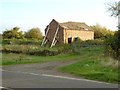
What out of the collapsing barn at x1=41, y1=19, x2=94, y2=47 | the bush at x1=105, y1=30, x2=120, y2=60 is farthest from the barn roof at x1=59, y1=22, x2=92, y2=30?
the bush at x1=105, y1=30, x2=120, y2=60

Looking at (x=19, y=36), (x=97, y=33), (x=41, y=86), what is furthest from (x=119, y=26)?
(x=19, y=36)

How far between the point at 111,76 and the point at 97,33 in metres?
66.6

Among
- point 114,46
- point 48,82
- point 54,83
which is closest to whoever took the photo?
point 54,83

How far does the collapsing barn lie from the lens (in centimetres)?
6569

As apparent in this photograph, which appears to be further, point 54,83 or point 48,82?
point 48,82

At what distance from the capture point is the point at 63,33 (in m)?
65.3

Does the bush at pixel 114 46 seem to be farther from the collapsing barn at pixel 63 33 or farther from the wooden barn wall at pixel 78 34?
the wooden barn wall at pixel 78 34

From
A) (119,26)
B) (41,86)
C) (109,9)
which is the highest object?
(109,9)

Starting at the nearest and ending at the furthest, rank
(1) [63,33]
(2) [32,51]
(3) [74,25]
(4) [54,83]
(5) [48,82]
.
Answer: (4) [54,83]
(5) [48,82]
(2) [32,51]
(1) [63,33]
(3) [74,25]

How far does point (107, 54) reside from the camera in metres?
28.7

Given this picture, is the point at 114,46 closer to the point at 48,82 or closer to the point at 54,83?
the point at 48,82

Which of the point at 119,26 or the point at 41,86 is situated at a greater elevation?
the point at 119,26

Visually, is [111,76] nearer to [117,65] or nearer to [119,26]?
[117,65]

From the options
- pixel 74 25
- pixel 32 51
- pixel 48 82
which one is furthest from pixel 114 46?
pixel 74 25
